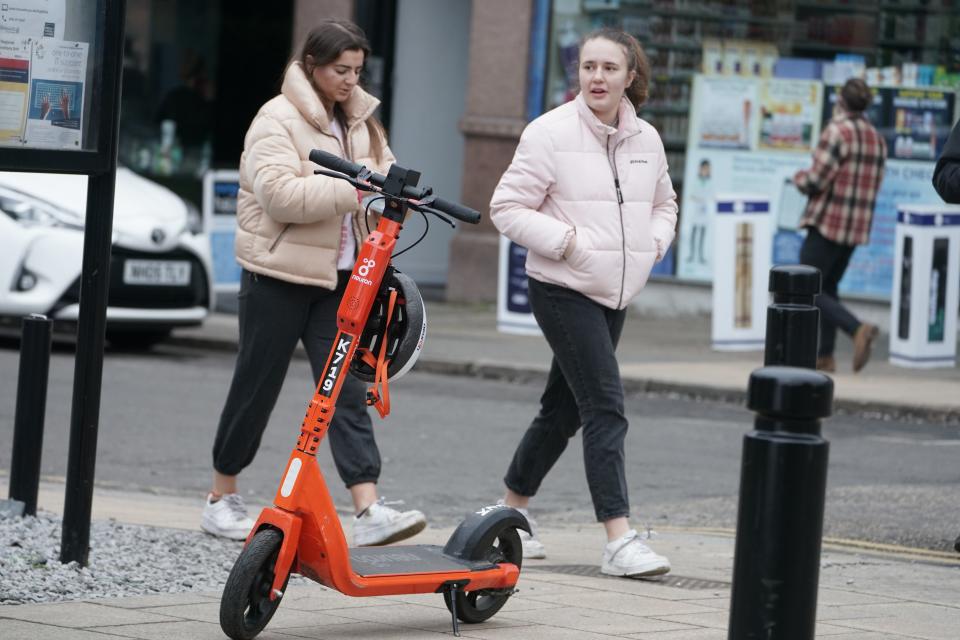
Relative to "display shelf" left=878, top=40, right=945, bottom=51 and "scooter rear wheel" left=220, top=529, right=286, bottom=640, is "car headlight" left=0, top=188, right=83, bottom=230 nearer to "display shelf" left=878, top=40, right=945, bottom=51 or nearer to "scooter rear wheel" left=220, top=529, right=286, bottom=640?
"display shelf" left=878, top=40, right=945, bottom=51

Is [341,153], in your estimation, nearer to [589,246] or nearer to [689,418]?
[589,246]

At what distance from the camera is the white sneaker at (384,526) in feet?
20.9

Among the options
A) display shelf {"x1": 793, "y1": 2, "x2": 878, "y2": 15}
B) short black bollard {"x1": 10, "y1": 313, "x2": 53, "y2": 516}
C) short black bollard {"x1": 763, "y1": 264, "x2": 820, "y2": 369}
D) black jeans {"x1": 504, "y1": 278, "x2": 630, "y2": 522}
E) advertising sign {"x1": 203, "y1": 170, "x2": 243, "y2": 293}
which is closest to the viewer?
short black bollard {"x1": 763, "y1": 264, "x2": 820, "y2": 369}

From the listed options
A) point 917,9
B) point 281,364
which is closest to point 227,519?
point 281,364

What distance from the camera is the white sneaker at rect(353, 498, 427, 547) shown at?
6.36 metres

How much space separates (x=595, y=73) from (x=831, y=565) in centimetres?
189

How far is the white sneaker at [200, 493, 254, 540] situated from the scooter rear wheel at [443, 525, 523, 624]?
143 cm

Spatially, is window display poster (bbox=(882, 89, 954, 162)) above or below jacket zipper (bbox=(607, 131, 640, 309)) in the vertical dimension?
above

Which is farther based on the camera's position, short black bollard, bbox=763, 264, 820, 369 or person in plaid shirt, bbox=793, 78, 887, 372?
person in plaid shirt, bbox=793, 78, 887, 372

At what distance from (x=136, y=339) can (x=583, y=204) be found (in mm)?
8216

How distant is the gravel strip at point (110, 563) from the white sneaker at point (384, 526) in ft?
1.45

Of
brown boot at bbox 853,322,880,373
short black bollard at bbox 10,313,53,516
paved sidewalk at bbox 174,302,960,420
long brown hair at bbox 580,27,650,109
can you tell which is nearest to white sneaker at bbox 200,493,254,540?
short black bollard at bbox 10,313,53,516

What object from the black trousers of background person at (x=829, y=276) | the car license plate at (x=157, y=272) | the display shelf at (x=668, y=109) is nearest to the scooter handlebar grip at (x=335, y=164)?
the car license plate at (x=157, y=272)

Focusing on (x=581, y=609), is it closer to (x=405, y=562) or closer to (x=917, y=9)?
(x=405, y=562)
